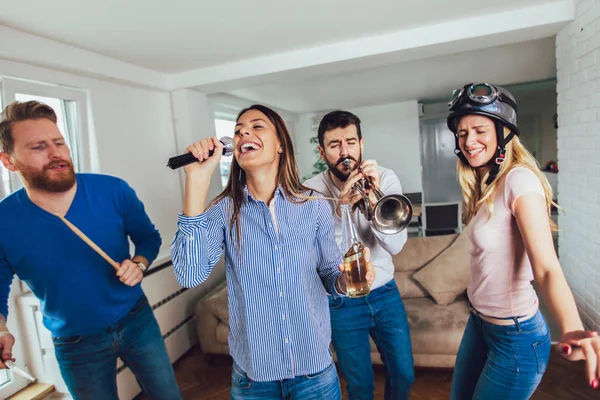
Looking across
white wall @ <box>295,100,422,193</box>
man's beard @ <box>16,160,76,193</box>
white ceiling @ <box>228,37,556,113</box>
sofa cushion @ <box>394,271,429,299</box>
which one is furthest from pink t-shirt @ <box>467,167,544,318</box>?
white wall @ <box>295,100,422,193</box>

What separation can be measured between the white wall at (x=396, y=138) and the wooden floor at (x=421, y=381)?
4.77 meters

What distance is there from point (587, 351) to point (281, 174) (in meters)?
0.88

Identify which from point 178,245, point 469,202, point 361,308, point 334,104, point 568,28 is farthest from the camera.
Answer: point 334,104

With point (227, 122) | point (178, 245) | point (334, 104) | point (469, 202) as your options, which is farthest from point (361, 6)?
point (334, 104)

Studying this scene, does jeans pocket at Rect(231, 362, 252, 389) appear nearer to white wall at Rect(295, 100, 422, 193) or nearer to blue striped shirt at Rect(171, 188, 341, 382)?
blue striped shirt at Rect(171, 188, 341, 382)

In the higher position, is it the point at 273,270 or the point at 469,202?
the point at 469,202

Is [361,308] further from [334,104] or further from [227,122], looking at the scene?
[334,104]

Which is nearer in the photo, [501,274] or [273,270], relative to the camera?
[273,270]

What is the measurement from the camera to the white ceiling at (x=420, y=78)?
153 inches

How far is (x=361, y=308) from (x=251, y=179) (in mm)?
796

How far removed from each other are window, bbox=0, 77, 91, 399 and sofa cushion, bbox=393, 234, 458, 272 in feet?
8.26

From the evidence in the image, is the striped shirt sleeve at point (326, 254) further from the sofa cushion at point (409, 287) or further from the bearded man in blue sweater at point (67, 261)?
the sofa cushion at point (409, 287)

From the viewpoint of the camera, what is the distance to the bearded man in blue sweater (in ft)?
4.74

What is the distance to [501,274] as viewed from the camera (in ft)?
4.11
